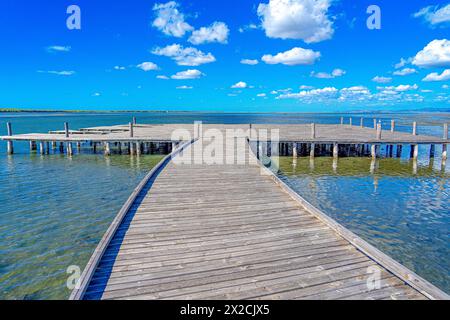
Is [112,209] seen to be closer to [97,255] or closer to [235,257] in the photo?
[97,255]

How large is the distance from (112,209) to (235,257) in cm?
690

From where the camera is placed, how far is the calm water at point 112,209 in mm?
6535

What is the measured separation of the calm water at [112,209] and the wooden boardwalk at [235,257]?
216 centimetres

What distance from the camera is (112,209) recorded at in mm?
10016

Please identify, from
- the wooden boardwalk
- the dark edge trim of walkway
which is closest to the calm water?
the dark edge trim of walkway

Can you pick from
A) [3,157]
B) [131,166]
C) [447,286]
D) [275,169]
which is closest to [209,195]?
[447,286]

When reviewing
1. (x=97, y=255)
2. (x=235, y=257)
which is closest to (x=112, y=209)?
(x=97, y=255)

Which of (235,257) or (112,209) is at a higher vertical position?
(235,257)

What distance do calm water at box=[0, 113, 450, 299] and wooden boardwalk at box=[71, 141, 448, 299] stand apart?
7.09 feet

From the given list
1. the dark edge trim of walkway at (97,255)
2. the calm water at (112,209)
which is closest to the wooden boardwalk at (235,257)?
the dark edge trim of walkway at (97,255)

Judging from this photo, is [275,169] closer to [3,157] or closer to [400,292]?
[400,292]

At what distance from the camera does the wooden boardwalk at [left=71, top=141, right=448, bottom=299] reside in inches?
146

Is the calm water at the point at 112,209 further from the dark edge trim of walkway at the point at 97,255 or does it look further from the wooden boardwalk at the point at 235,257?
the wooden boardwalk at the point at 235,257

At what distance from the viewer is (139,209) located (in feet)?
22.0
